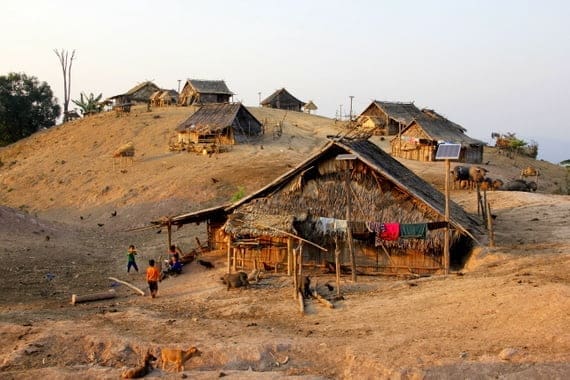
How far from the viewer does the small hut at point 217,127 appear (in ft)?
123

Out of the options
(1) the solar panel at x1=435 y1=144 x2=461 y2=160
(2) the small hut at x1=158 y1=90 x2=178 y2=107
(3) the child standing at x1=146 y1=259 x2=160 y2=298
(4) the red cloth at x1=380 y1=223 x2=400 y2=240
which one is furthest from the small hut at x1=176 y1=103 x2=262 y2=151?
(1) the solar panel at x1=435 y1=144 x2=461 y2=160

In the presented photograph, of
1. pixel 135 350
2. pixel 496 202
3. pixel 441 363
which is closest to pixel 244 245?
pixel 135 350

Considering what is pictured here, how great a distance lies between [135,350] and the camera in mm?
10844

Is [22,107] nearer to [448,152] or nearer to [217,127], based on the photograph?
[217,127]

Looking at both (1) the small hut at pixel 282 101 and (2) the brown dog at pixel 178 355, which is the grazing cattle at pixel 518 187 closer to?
(2) the brown dog at pixel 178 355

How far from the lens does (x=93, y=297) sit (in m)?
15.1

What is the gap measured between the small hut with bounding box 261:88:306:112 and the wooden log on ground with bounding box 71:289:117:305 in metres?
45.2

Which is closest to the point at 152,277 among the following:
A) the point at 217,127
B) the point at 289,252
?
the point at 289,252

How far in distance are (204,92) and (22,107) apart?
14769mm

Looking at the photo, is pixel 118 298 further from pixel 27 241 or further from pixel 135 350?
pixel 27 241

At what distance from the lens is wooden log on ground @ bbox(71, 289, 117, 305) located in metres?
14.7

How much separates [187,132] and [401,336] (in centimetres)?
2936

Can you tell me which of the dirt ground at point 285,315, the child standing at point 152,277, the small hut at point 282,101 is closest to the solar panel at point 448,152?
the dirt ground at point 285,315

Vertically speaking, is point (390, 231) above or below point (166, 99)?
below
